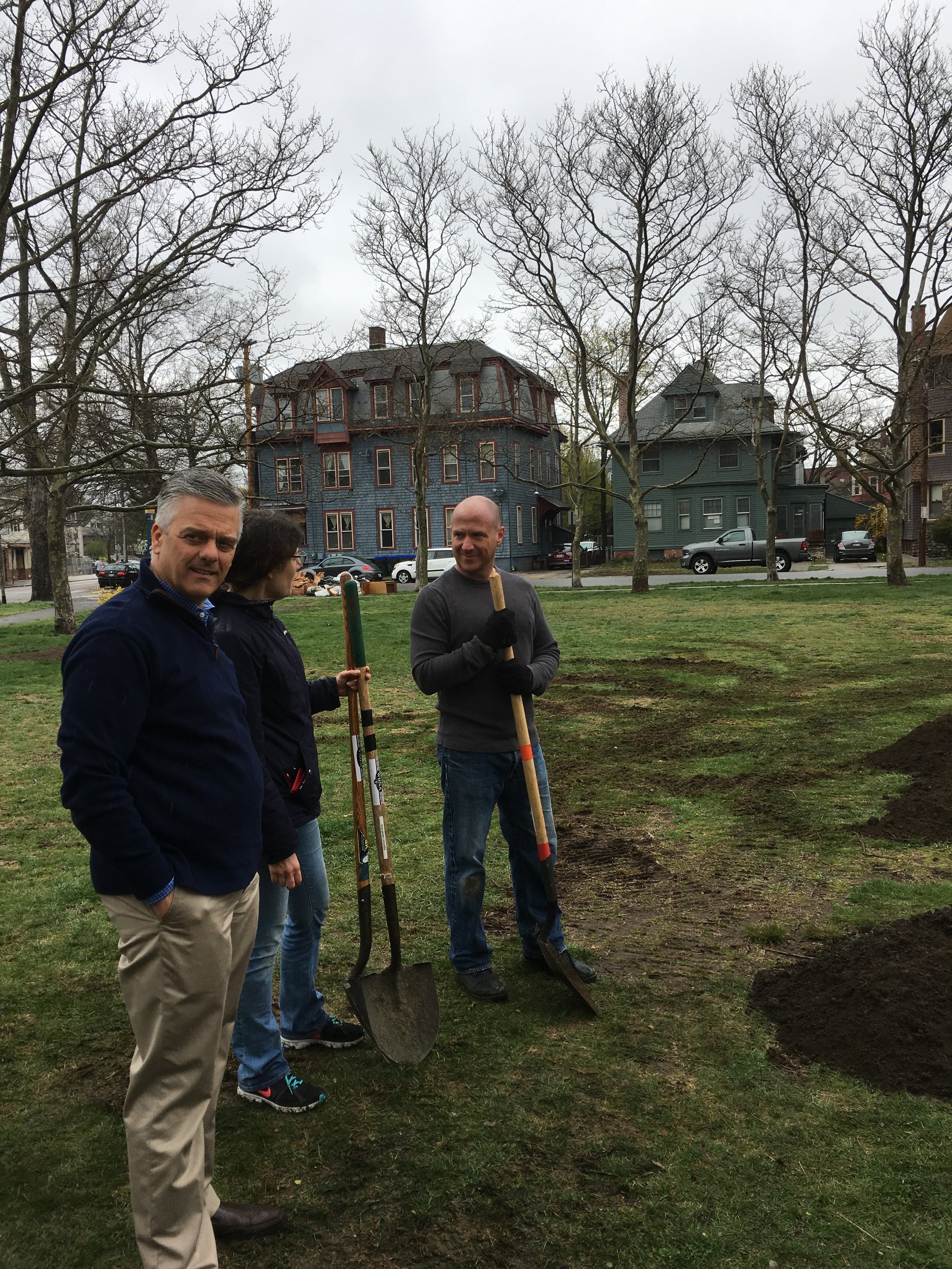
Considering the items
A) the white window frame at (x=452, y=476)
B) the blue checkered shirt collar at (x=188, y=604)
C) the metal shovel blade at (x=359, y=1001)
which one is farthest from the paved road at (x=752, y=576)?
the blue checkered shirt collar at (x=188, y=604)

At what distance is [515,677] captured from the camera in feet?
12.9

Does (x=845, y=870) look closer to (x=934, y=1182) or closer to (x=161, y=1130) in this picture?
(x=934, y=1182)

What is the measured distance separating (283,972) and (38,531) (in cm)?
3644

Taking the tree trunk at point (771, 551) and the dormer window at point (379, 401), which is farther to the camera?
the dormer window at point (379, 401)

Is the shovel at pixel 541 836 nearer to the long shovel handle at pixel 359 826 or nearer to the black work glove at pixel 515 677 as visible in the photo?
the black work glove at pixel 515 677

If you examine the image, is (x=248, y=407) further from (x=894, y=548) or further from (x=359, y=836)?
(x=894, y=548)

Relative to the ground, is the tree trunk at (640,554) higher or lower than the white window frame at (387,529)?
lower

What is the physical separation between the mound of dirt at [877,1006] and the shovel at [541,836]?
79cm

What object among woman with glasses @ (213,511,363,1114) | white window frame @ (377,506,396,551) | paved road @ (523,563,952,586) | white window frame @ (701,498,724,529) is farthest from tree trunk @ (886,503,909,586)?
white window frame @ (377,506,396,551)

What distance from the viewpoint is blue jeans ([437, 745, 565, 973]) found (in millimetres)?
4078

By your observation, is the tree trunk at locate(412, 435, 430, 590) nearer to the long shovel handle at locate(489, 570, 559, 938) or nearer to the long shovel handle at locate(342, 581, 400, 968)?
the long shovel handle at locate(489, 570, 559, 938)

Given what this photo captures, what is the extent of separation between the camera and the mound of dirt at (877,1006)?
3.35m

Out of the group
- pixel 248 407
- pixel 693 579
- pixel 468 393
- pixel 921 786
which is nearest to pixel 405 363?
pixel 468 393

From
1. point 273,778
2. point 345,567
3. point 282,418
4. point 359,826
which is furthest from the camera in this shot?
point 345,567
